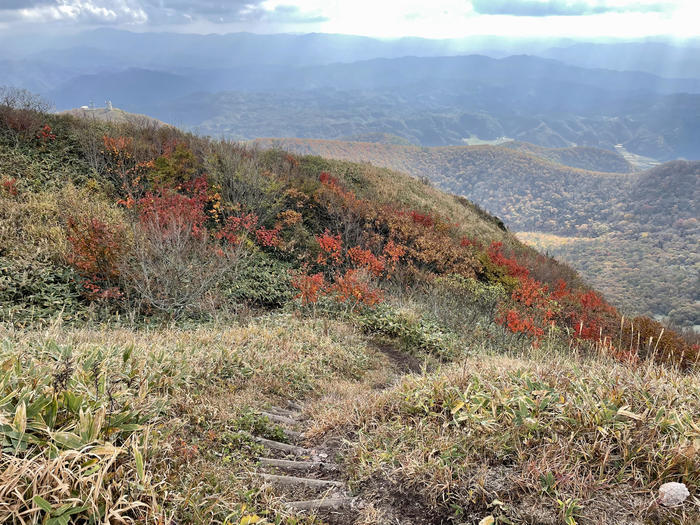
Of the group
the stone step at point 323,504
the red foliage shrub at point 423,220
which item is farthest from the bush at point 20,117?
the stone step at point 323,504

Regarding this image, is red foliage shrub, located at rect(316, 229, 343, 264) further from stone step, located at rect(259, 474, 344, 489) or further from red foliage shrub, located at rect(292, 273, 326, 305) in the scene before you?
stone step, located at rect(259, 474, 344, 489)

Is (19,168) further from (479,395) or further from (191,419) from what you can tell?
(479,395)

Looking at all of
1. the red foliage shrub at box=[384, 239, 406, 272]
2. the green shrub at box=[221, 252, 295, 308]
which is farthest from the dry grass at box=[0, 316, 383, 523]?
the red foliage shrub at box=[384, 239, 406, 272]

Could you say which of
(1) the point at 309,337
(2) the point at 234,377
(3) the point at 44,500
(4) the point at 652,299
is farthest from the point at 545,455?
(4) the point at 652,299

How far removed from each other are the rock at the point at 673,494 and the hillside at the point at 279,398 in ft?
0.16

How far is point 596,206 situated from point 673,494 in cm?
13031

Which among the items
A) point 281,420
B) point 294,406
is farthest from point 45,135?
point 281,420

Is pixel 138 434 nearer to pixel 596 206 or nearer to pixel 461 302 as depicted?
pixel 461 302

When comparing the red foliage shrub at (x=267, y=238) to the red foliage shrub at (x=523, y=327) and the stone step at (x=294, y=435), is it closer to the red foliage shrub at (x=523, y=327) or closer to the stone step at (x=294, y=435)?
the red foliage shrub at (x=523, y=327)

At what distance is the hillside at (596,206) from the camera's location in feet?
214

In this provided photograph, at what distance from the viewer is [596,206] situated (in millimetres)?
112875

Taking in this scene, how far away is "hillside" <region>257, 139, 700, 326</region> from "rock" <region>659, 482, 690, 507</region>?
186ft

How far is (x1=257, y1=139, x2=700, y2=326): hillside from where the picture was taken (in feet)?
214

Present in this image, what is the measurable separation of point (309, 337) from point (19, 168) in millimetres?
10636
